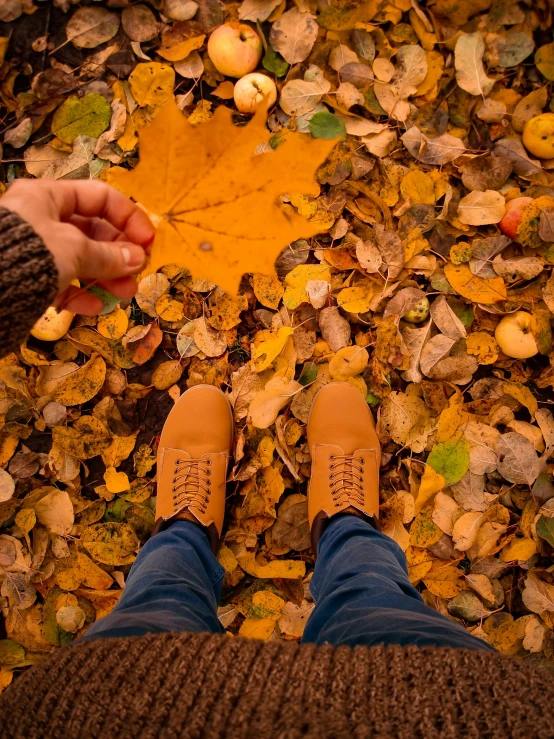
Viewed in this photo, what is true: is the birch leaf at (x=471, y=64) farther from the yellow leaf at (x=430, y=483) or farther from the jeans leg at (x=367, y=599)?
the jeans leg at (x=367, y=599)

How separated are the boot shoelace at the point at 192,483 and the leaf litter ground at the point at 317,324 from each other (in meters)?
0.08

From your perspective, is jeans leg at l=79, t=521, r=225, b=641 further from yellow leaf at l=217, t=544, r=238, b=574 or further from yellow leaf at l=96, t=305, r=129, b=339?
yellow leaf at l=96, t=305, r=129, b=339

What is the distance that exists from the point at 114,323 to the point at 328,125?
0.71 meters

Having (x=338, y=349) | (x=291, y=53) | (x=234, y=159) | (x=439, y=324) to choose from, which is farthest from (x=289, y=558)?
(x=291, y=53)

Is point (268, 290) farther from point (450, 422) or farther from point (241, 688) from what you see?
point (241, 688)

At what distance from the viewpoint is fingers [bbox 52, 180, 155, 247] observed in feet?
2.55

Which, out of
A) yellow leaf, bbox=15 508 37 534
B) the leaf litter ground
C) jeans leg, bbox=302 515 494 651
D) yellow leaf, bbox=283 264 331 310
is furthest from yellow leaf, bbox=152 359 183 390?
jeans leg, bbox=302 515 494 651

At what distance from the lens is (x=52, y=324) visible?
1243 mm

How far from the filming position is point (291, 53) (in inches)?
49.9

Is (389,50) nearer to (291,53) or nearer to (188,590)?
(291,53)

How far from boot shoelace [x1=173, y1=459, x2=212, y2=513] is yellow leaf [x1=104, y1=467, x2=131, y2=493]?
133 mm

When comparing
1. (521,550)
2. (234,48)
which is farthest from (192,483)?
(234,48)

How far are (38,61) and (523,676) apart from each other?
1.62 m

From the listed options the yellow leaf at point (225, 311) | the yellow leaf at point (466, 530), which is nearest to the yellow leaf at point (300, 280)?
the yellow leaf at point (225, 311)
